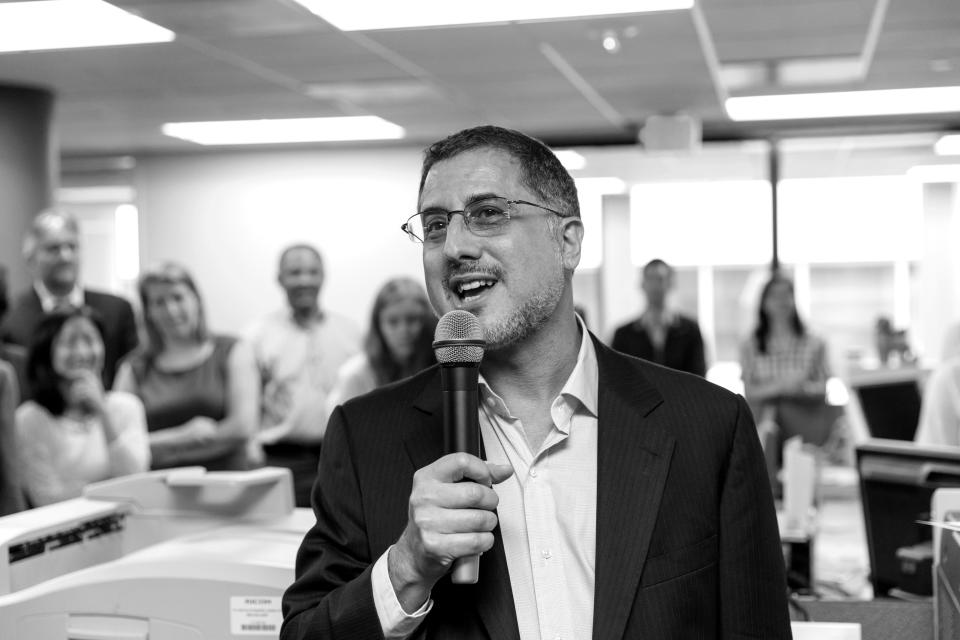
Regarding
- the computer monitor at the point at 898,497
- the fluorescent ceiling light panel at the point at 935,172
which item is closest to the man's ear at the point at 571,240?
the computer monitor at the point at 898,497

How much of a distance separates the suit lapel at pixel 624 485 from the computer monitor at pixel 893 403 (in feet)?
12.9

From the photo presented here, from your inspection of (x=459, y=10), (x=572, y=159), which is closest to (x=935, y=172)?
(x=572, y=159)

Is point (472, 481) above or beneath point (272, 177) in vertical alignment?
beneath

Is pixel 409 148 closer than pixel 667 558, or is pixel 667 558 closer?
pixel 667 558

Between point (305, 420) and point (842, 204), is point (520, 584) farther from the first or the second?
point (842, 204)

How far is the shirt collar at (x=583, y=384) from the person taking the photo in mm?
1541

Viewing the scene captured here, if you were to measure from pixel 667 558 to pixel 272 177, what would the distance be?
9038 millimetres

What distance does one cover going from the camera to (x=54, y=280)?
494 centimetres

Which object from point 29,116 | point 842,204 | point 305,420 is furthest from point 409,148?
point 842,204

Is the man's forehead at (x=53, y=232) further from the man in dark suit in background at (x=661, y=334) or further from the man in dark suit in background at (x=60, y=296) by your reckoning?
the man in dark suit in background at (x=661, y=334)

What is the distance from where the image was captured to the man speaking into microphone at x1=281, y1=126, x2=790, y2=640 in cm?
138

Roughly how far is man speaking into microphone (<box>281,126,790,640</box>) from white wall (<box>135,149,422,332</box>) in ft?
27.0

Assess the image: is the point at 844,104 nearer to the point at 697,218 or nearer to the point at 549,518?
A: the point at 549,518

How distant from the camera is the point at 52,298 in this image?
16.6 ft
